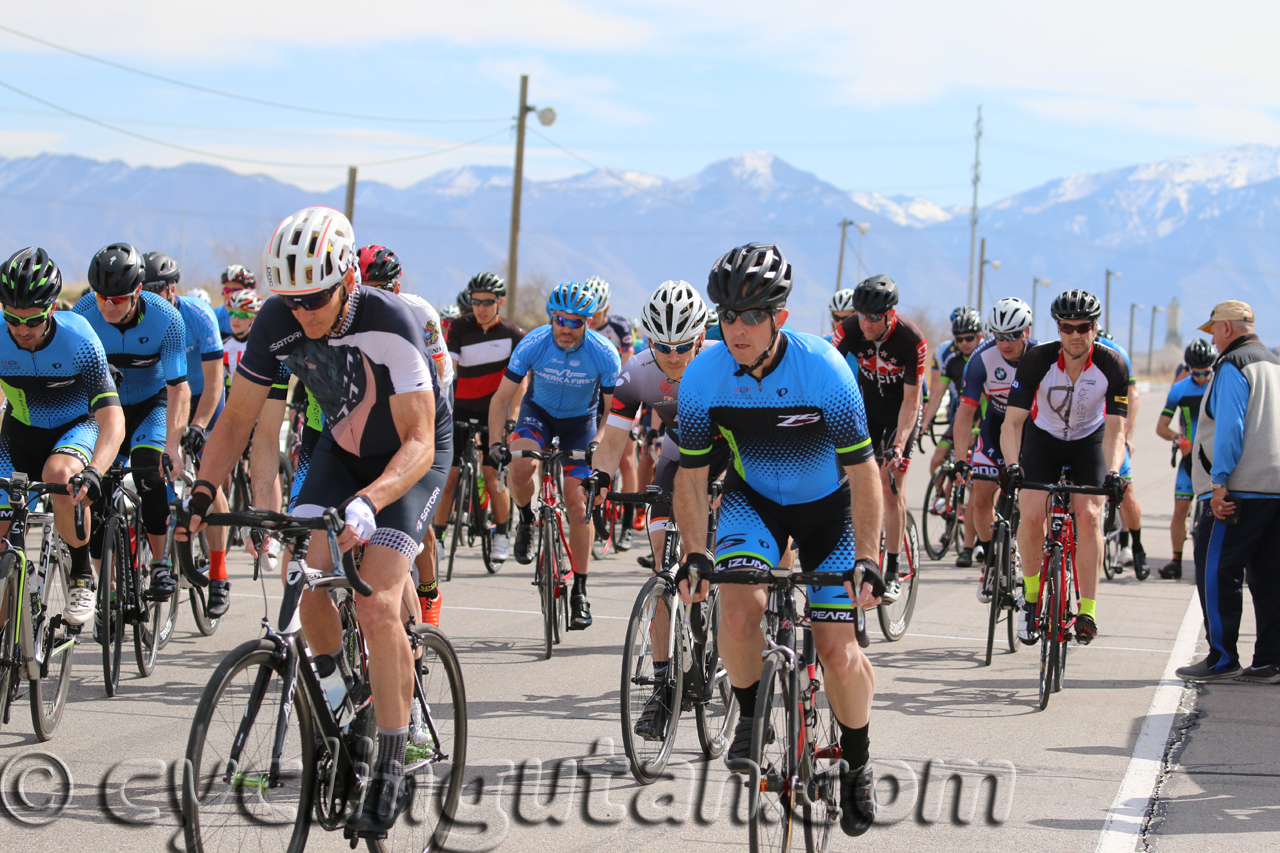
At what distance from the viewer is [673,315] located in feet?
20.4

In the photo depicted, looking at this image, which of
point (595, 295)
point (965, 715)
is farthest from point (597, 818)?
point (595, 295)

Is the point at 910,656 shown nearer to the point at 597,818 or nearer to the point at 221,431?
the point at 597,818

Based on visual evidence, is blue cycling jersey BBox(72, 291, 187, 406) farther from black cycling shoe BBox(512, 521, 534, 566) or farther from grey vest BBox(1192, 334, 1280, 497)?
grey vest BBox(1192, 334, 1280, 497)

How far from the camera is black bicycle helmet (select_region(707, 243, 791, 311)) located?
4.47 metres

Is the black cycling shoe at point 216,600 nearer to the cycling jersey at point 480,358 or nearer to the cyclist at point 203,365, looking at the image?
the cyclist at point 203,365

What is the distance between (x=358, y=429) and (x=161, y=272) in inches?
173

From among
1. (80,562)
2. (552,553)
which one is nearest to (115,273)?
(80,562)

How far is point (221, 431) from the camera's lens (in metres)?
4.69

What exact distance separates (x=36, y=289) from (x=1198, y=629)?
27.6 feet

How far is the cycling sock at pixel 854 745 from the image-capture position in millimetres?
4535

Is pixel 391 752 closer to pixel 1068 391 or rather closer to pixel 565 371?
pixel 565 371

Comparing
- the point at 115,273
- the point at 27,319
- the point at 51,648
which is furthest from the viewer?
the point at 115,273

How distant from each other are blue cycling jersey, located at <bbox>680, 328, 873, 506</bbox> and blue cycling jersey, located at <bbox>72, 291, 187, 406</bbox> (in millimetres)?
3944

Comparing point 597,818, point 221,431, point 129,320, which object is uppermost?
Answer: point 129,320
